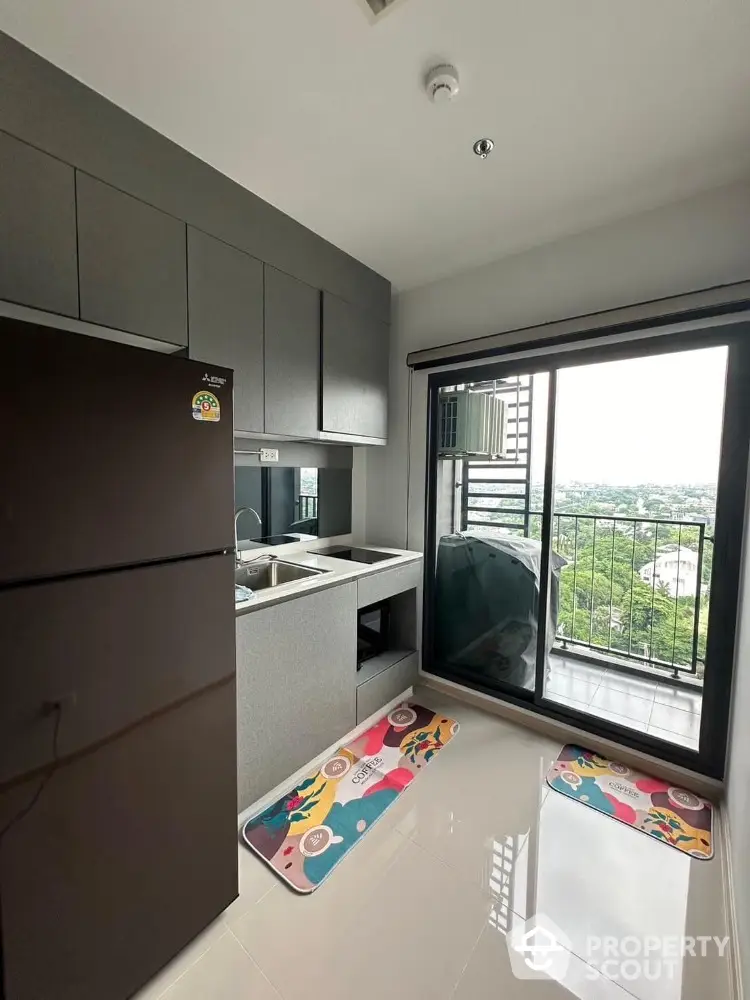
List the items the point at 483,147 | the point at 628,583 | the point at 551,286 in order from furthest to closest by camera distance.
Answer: the point at 628,583
the point at 551,286
the point at 483,147

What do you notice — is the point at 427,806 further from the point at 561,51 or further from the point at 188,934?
the point at 561,51

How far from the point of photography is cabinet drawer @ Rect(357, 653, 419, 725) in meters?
2.15

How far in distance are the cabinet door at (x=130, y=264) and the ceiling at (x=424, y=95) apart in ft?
0.99

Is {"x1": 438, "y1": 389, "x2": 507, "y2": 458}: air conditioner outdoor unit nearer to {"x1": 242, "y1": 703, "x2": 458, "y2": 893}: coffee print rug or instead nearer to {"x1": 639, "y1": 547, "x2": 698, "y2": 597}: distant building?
{"x1": 639, "y1": 547, "x2": 698, "y2": 597}: distant building

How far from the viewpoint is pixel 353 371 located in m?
2.31

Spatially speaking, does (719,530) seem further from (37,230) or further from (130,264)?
(37,230)

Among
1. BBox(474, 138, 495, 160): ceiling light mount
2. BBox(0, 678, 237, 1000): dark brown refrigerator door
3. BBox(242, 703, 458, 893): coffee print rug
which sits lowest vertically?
BBox(242, 703, 458, 893): coffee print rug

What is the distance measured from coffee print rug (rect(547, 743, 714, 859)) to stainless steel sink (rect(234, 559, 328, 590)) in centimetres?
154

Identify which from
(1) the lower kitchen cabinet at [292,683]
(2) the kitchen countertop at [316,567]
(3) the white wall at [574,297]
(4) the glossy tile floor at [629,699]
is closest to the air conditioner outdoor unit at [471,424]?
(3) the white wall at [574,297]

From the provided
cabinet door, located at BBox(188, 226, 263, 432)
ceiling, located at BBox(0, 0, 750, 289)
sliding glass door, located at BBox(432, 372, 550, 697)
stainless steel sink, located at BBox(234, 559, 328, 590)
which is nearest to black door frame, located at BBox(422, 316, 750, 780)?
sliding glass door, located at BBox(432, 372, 550, 697)

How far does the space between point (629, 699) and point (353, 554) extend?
1.94 meters

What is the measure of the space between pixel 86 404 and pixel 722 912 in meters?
2.38

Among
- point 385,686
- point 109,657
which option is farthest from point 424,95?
point 385,686

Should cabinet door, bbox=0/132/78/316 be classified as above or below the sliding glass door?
above
